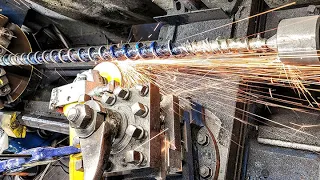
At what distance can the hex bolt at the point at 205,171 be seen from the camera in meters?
1.67

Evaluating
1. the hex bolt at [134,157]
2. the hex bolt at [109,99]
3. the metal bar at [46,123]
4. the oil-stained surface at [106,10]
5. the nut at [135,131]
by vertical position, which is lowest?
the metal bar at [46,123]

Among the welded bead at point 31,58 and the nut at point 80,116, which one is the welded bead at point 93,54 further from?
the nut at point 80,116

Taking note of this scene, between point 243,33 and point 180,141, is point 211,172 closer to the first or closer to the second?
point 180,141

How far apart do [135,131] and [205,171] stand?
41 centimetres

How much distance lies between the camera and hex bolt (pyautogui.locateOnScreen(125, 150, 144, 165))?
4.75 ft

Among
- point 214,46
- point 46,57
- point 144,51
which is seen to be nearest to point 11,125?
point 46,57

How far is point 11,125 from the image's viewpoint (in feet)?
9.59

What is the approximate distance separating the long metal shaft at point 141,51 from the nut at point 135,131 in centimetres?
45

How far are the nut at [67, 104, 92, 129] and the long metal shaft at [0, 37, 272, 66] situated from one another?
548 mm

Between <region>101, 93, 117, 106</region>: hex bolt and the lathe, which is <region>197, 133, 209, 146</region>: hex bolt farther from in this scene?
<region>101, 93, 117, 106</region>: hex bolt

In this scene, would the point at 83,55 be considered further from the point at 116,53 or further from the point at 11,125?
the point at 11,125

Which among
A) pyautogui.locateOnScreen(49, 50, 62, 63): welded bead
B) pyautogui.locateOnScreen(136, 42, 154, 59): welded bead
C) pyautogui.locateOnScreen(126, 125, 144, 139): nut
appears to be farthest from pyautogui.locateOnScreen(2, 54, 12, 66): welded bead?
pyautogui.locateOnScreen(126, 125, 144, 139): nut

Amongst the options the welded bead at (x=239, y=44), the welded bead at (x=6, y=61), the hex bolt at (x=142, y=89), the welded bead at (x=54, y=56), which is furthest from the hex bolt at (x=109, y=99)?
the welded bead at (x=6, y=61)

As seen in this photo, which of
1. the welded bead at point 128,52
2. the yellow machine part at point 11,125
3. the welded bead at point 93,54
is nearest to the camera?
the welded bead at point 128,52
